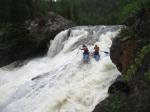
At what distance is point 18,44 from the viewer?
88.6 ft

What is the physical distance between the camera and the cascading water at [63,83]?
1409 cm

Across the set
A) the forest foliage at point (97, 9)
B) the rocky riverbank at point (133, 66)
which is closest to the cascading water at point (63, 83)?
the rocky riverbank at point (133, 66)

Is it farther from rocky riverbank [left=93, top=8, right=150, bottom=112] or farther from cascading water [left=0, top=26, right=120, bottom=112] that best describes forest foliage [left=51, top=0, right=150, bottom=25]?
cascading water [left=0, top=26, right=120, bottom=112]

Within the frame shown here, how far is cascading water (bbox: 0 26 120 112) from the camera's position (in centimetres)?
1409

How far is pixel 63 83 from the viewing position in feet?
53.9

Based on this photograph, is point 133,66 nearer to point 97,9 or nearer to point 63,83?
point 63,83

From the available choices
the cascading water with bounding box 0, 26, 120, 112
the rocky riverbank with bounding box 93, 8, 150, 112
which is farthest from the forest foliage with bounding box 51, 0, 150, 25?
the cascading water with bounding box 0, 26, 120, 112

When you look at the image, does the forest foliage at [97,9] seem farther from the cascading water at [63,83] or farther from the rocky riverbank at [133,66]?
the cascading water at [63,83]

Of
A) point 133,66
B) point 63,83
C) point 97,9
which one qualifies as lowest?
point 97,9

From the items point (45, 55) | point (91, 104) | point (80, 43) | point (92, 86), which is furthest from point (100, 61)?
point (45, 55)

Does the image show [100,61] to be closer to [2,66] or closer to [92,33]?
[92,33]

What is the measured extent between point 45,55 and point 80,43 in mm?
3567

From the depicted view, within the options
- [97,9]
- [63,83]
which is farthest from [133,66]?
[97,9]

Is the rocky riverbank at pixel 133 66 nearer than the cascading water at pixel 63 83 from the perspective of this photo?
Yes
